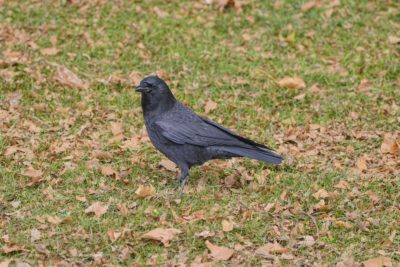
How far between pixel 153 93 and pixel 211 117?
1.82m

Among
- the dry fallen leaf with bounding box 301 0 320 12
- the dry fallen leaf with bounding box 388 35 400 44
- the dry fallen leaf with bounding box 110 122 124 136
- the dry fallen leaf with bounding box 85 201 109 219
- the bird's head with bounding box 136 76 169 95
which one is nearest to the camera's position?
the dry fallen leaf with bounding box 85 201 109 219

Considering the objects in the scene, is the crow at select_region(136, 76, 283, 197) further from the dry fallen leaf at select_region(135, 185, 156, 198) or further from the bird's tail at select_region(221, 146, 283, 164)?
the dry fallen leaf at select_region(135, 185, 156, 198)

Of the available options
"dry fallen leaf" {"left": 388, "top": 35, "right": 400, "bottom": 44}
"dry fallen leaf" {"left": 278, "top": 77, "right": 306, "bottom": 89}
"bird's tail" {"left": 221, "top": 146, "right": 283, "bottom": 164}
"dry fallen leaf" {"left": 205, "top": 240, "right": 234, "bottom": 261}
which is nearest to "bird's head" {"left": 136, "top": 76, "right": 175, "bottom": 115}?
"bird's tail" {"left": 221, "top": 146, "right": 283, "bottom": 164}

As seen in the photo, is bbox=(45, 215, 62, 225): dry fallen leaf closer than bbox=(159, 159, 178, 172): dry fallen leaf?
Yes

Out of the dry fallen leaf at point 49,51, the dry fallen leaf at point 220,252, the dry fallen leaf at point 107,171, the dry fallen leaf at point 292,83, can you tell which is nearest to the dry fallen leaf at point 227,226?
the dry fallen leaf at point 220,252

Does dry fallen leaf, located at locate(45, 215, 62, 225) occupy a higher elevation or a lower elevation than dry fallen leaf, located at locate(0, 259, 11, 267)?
higher

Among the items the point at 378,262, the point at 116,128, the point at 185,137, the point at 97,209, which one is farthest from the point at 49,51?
the point at 378,262

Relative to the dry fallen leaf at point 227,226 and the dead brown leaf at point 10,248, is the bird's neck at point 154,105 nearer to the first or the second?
the dry fallen leaf at point 227,226

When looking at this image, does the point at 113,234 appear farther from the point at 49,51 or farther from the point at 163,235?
the point at 49,51

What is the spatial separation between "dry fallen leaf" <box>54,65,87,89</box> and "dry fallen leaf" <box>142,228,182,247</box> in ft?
11.9

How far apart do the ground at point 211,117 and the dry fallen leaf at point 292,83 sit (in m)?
0.02

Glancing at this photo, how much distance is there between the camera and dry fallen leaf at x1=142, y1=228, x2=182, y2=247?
564 centimetres

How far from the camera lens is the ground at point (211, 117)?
19.0 feet

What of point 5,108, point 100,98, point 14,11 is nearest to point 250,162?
point 100,98
